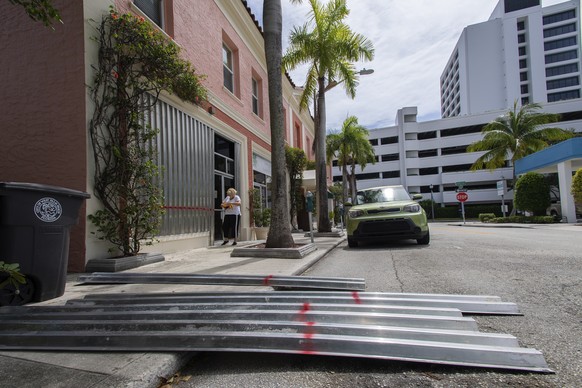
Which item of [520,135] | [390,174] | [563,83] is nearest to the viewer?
[520,135]

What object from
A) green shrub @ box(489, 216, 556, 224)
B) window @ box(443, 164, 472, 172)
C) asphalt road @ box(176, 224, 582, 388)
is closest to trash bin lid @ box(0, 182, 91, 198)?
asphalt road @ box(176, 224, 582, 388)

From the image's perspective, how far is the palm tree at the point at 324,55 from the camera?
14.0m

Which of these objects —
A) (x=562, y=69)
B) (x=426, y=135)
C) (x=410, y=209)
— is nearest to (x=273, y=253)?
(x=410, y=209)

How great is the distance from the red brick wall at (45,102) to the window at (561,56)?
83.4 meters

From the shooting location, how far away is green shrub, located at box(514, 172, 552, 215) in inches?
969

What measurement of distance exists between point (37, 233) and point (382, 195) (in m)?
8.38

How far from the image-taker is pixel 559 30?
6712 centimetres

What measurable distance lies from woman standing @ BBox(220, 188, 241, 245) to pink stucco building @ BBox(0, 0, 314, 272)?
16.5 inches

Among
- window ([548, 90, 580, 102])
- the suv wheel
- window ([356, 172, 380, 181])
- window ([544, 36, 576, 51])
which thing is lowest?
the suv wheel

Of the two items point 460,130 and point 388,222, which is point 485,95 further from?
point 388,222

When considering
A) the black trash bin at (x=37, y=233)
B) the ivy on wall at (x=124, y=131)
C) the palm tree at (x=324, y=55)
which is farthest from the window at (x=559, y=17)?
the black trash bin at (x=37, y=233)

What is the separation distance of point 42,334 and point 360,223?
23.7 ft

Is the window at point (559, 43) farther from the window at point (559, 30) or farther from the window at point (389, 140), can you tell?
the window at point (389, 140)

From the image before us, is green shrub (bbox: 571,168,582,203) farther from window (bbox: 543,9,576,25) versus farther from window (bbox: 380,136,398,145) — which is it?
window (bbox: 543,9,576,25)
